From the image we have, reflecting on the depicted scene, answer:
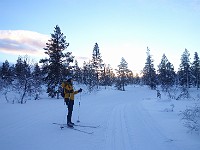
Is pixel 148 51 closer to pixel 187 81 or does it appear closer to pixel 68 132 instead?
pixel 187 81

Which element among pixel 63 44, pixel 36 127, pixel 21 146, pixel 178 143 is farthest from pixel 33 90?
pixel 178 143

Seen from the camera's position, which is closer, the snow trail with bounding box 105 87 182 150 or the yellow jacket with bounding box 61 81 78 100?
the snow trail with bounding box 105 87 182 150

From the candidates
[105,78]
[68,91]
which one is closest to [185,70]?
[105,78]

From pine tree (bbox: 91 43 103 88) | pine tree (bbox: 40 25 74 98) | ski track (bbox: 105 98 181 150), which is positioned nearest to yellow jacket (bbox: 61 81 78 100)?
ski track (bbox: 105 98 181 150)

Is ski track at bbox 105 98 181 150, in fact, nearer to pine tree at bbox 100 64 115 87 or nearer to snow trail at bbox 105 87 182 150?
snow trail at bbox 105 87 182 150

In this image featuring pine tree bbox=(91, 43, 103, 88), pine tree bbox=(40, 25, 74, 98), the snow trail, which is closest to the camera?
the snow trail

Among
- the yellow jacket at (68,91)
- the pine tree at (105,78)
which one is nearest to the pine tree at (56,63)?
the yellow jacket at (68,91)

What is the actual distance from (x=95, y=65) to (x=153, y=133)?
55.9 m

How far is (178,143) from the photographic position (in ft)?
23.7

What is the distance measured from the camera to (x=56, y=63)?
3195 cm

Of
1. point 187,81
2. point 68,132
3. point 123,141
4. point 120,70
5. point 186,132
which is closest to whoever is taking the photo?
point 123,141

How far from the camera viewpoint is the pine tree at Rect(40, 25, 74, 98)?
102 feet

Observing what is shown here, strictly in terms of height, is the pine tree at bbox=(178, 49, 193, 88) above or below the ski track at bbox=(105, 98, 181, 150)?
above

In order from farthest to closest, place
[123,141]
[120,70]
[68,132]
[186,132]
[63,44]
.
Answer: [120,70], [63,44], [68,132], [186,132], [123,141]
